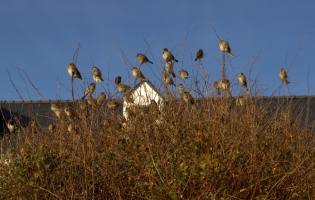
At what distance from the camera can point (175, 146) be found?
600 cm

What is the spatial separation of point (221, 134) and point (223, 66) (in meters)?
1.54

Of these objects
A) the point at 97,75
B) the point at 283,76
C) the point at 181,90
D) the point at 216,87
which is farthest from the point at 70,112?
the point at 283,76

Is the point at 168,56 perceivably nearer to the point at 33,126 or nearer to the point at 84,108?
the point at 84,108

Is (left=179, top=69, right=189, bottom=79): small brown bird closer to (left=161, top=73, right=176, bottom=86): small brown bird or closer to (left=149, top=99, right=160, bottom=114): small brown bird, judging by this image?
(left=161, top=73, right=176, bottom=86): small brown bird

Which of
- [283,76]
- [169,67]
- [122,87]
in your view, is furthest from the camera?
[283,76]

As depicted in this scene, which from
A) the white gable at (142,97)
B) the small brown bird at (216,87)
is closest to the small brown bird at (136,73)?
the white gable at (142,97)

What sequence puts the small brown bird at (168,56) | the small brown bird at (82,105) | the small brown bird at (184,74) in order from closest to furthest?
the small brown bird at (82,105)
the small brown bird at (184,74)
the small brown bird at (168,56)

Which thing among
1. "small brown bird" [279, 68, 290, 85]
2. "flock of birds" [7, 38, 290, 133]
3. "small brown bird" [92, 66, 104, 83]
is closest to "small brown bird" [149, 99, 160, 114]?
"flock of birds" [7, 38, 290, 133]

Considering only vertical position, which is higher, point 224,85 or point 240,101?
point 224,85

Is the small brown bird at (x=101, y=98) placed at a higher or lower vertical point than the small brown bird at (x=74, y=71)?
lower

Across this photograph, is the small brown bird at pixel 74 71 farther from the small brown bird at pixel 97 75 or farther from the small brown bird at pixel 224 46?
the small brown bird at pixel 224 46

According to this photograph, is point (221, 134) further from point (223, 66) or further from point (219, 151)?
point (223, 66)

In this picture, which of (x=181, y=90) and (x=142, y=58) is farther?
(x=142, y=58)

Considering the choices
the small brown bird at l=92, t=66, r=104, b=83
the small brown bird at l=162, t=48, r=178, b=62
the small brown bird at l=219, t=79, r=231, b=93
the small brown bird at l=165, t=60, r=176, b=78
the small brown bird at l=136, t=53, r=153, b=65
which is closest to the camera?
the small brown bird at l=219, t=79, r=231, b=93
